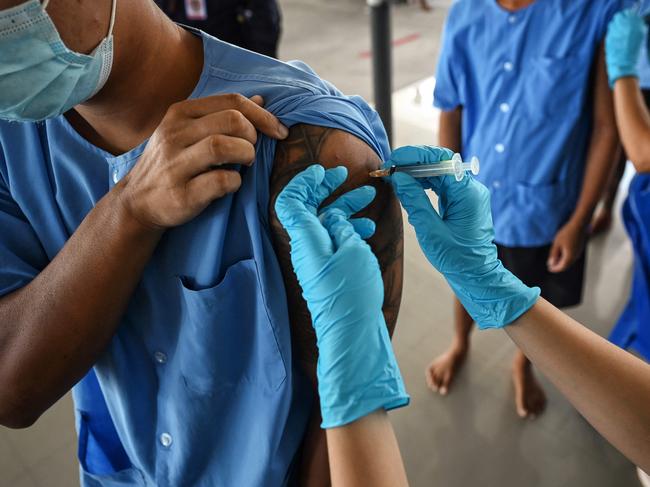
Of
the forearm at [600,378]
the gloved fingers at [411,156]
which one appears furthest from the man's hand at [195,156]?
the forearm at [600,378]

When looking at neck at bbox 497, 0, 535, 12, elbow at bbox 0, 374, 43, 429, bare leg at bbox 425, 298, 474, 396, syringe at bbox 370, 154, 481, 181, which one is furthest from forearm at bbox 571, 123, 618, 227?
elbow at bbox 0, 374, 43, 429

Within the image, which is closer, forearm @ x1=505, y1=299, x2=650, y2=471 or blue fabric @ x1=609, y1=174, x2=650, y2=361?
forearm @ x1=505, y1=299, x2=650, y2=471

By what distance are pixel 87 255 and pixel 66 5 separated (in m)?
0.36

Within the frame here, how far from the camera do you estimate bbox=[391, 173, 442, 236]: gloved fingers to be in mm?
869

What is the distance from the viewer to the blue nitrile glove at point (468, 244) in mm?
901

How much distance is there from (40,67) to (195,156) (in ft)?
0.87

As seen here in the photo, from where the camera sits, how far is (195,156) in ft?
2.34

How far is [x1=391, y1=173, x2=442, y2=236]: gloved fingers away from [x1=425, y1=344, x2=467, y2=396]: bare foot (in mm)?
1293

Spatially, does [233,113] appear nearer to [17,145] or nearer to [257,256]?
[257,256]

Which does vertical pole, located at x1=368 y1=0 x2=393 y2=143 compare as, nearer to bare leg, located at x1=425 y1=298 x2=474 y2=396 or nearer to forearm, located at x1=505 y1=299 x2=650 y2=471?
bare leg, located at x1=425 y1=298 x2=474 y2=396

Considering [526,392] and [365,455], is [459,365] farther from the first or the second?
[365,455]

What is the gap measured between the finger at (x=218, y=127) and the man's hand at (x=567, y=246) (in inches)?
51.5

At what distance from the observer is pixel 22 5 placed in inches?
26.8

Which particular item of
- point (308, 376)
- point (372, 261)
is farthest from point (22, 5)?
point (308, 376)
